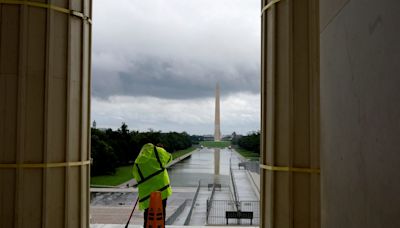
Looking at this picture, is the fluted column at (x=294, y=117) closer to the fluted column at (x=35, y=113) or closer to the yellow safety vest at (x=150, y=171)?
the yellow safety vest at (x=150, y=171)

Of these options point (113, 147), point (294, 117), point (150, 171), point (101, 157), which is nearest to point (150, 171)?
point (150, 171)

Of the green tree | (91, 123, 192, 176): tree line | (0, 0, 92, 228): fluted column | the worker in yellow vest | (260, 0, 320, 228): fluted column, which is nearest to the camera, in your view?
(260, 0, 320, 228): fluted column

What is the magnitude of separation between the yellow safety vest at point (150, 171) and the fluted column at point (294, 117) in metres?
2.29

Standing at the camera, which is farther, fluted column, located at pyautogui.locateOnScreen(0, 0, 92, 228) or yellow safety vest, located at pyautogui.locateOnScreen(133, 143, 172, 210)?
yellow safety vest, located at pyautogui.locateOnScreen(133, 143, 172, 210)

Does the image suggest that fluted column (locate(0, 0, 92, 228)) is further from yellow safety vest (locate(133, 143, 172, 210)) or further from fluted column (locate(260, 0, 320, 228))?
fluted column (locate(260, 0, 320, 228))

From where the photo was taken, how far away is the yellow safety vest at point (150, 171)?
859 cm

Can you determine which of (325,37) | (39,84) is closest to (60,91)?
(39,84)

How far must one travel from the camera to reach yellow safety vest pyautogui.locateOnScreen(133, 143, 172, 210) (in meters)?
8.59

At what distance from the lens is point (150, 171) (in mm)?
8641

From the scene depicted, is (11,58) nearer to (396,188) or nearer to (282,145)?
(282,145)

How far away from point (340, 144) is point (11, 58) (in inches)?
264

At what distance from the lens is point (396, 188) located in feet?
6.66

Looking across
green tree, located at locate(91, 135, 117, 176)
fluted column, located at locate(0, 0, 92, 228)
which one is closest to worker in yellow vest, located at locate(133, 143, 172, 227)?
fluted column, located at locate(0, 0, 92, 228)

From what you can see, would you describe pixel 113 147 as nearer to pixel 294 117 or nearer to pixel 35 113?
pixel 35 113
